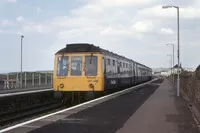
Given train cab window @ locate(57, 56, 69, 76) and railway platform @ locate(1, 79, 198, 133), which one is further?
train cab window @ locate(57, 56, 69, 76)

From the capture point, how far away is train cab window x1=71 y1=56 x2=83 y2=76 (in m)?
23.8

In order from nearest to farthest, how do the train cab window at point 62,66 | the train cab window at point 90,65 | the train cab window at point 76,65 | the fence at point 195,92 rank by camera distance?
the fence at point 195,92
the train cab window at point 90,65
the train cab window at point 76,65
the train cab window at point 62,66

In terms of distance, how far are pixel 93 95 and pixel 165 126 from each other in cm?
1140

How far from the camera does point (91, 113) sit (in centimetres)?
1526

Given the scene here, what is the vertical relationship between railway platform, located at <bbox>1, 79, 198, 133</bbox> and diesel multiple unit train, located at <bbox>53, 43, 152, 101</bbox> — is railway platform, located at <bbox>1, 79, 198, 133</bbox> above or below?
below

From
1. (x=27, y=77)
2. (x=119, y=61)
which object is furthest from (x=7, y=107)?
(x=27, y=77)

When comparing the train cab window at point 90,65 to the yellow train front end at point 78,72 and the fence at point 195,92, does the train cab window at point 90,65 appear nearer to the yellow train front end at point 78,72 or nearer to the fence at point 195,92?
the yellow train front end at point 78,72

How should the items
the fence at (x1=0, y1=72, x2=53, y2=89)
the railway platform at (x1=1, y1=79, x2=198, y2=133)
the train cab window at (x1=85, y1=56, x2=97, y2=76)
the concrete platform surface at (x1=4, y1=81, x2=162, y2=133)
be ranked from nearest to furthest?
the concrete platform surface at (x1=4, y1=81, x2=162, y2=133)
the railway platform at (x1=1, y1=79, x2=198, y2=133)
the train cab window at (x1=85, y1=56, x2=97, y2=76)
the fence at (x1=0, y1=72, x2=53, y2=89)

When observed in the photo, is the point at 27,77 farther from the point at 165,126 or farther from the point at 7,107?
the point at 165,126

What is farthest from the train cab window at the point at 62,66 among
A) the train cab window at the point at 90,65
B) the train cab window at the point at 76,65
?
the train cab window at the point at 90,65

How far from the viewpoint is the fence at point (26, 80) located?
156 feet

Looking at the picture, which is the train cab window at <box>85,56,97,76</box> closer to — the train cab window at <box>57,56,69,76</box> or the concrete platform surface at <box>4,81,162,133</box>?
the train cab window at <box>57,56,69,76</box>

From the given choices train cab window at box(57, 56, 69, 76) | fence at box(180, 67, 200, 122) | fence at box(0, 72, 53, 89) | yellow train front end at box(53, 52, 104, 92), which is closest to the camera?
fence at box(180, 67, 200, 122)

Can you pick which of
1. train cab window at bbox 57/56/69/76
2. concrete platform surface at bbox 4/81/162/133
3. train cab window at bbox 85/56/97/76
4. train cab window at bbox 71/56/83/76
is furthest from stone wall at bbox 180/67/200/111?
train cab window at bbox 57/56/69/76
